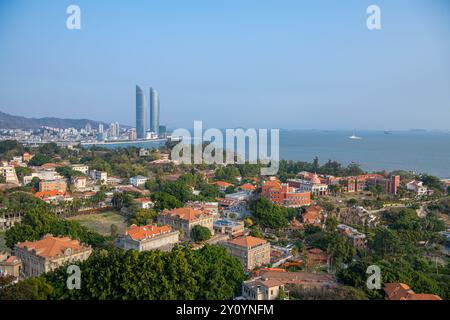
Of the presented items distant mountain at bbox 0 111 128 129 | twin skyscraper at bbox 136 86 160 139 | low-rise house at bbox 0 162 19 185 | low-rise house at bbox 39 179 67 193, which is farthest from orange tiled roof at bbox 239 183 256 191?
distant mountain at bbox 0 111 128 129

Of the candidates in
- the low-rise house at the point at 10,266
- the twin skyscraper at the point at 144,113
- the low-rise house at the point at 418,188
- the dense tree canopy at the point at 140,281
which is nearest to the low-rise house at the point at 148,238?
the low-rise house at the point at 10,266

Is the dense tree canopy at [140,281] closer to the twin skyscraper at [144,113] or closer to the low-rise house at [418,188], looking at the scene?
the low-rise house at [418,188]

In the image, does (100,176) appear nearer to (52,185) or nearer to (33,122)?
(52,185)

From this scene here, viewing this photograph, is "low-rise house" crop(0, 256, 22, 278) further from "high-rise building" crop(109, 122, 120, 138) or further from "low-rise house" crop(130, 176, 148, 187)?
"high-rise building" crop(109, 122, 120, 138)

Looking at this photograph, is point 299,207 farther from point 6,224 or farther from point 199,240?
point 6,224

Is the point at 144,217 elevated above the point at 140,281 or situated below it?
below

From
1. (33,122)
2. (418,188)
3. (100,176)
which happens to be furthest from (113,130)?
(418,188)

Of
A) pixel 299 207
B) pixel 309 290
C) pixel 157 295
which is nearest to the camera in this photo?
pixel 157 295
